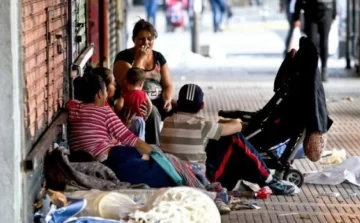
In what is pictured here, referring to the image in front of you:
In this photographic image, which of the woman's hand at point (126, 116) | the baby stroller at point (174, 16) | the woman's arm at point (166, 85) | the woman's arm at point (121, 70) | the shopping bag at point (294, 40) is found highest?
the woman's arm at point (121, 70)

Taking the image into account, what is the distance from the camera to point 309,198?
8.33 metres

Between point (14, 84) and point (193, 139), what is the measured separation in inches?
94.5

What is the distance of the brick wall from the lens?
6.48m

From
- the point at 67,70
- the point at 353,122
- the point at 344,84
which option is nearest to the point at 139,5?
the point at 344,84

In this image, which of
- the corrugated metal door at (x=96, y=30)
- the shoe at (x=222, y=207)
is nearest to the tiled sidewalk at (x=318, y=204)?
the shoe at (x=222, y=207)

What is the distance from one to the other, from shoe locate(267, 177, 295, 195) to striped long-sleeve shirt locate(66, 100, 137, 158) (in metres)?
1.31

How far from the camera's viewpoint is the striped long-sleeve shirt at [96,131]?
7.71 m

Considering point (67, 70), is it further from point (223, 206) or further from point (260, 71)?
point (260, 71)

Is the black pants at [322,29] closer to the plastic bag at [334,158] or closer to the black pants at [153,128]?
the plastic bag at [334,158]

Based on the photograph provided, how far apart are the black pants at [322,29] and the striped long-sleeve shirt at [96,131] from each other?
876 centimetres

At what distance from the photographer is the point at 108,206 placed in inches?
268

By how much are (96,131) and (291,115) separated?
5.93ft

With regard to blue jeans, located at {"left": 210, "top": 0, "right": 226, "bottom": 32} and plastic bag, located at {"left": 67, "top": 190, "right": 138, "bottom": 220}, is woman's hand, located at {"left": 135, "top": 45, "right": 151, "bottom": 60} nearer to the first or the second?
plastic bag, located at {"left": 67, "top": 190, "right": 138, "bottom": 220}

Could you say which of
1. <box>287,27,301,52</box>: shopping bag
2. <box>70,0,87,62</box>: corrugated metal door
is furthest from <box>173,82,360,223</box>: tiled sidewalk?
<box>287,27,301,52</box>: shopping bag
